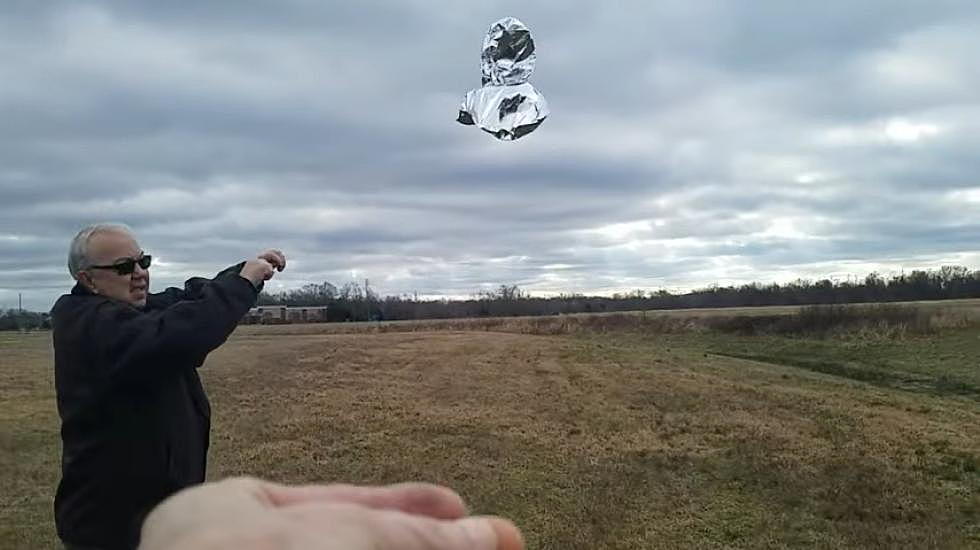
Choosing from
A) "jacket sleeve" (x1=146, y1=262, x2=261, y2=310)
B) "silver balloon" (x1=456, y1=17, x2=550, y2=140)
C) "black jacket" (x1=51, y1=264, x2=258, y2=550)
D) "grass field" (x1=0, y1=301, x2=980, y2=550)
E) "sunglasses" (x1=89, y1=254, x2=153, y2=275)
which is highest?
"silver balloon" (x1=456, y1=17, x2=550, y2=140)

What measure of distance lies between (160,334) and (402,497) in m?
2.29

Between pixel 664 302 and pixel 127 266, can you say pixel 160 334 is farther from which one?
pixel 664 302

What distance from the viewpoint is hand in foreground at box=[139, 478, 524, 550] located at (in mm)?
822

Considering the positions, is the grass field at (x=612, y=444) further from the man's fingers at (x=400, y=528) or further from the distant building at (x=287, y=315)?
the distant building at (x=287, y=315)

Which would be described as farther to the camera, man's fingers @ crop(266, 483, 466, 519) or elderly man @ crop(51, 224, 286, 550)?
elderly man @ crop(51, 224, 286, 550)

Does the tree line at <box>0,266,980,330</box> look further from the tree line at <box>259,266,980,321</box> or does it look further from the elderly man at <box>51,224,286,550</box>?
the elderly man at <box>51,224,286,550</box>

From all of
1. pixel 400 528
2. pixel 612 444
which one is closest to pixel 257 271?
pixel 400 528

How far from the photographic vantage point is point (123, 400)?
10.6 ft

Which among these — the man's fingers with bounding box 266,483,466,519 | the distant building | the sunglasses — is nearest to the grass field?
the sunglasses

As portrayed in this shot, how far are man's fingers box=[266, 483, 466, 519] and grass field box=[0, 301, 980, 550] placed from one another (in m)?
8.92

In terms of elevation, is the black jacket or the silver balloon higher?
the silver balloon

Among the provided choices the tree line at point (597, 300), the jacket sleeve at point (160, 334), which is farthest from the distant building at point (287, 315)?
the jacket sleeve at point (160, 334)

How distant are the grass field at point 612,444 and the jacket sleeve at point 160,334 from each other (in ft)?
23.2

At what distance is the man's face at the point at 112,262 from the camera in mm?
3377
